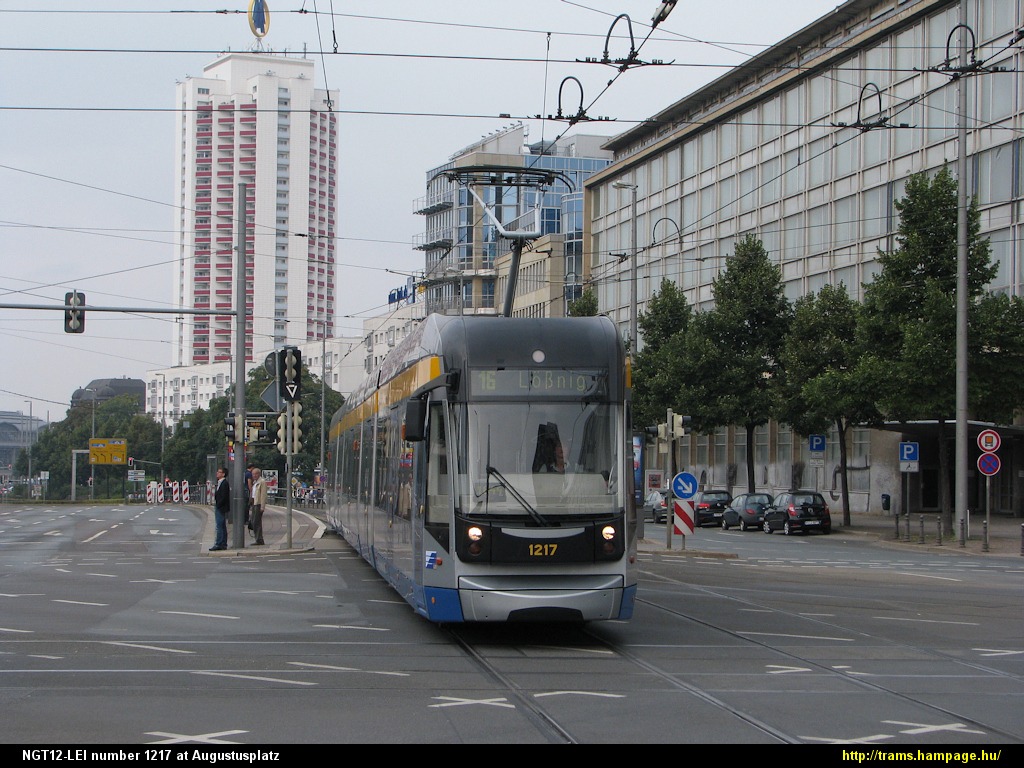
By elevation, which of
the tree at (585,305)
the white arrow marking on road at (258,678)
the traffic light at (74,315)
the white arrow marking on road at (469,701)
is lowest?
the white arrow marking on road at (258,678)

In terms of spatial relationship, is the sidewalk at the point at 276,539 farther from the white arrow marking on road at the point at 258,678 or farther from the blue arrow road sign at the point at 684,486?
the white arrow marking on road at the point at 258,678

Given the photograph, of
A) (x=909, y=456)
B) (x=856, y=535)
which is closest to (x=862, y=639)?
(x=909, y=456)

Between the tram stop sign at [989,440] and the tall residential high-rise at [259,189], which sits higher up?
the tall residential high-rise at [259,189]

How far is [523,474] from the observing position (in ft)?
42.0

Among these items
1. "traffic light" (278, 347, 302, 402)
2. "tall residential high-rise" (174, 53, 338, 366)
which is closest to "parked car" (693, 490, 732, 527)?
"traffic light" (278, 347, 302, 402)

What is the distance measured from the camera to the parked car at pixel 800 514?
45188 mm

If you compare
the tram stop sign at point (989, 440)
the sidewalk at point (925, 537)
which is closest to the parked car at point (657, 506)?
the sidewalk at point (925, 537)

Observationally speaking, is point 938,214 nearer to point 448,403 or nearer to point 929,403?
point 929,403

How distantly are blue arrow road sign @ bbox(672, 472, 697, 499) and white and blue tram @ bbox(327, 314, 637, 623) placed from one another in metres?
14.2

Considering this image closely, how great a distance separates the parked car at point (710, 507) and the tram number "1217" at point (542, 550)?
41.4 metres

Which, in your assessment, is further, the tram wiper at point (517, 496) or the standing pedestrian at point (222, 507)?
the standing pedestrian at point (222, 507)

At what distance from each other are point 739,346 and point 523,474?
44.3m
